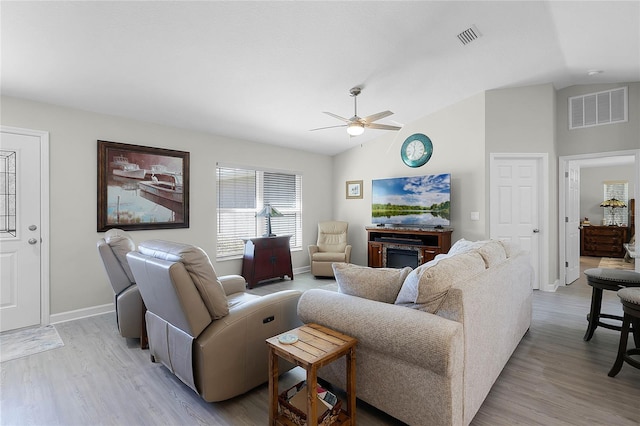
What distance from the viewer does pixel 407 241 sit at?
204 inches

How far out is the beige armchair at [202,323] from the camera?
5.97ft

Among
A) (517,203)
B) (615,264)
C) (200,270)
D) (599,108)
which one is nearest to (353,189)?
(517,203)

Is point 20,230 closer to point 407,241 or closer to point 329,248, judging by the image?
point 329,248

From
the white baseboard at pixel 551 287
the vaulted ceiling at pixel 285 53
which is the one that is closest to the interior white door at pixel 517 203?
the white baseboard at pixel 551 287

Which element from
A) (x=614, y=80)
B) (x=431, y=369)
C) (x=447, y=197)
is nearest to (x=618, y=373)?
(x=431, y=369)

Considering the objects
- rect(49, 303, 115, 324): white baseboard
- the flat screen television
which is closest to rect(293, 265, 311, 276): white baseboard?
the flat screen television

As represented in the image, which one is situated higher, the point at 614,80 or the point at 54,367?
the point at 614,80

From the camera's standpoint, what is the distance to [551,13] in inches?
116

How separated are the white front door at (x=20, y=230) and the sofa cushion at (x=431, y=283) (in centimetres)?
378

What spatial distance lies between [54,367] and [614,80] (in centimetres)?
707

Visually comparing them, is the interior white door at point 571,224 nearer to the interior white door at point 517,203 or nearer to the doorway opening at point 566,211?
the doorway opening at point 566,211

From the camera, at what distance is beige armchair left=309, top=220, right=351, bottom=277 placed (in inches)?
214

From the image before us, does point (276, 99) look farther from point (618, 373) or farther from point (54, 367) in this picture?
point (618, 373)

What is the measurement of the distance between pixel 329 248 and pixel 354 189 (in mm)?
1357
